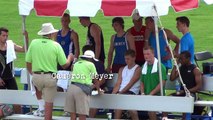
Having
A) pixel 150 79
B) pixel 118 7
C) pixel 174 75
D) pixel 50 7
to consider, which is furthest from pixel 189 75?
pixel 50 7

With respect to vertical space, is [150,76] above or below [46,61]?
below

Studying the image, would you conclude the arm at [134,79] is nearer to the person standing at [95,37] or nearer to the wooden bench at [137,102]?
the wooden bench at [137,102]

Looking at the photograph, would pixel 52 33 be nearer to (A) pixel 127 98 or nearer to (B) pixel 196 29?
(A) pixel 127 98

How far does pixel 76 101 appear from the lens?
11.9 meters

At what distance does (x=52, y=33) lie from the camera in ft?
40.0

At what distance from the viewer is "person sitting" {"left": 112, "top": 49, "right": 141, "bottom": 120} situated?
12.5m

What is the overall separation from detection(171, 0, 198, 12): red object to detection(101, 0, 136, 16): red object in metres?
0.72

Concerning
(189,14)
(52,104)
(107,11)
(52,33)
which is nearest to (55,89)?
(52,104)

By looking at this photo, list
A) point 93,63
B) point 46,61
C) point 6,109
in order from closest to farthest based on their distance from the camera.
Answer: point 46,61
point 93,63
point 6,109

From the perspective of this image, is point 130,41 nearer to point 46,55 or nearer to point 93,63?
point 93,63

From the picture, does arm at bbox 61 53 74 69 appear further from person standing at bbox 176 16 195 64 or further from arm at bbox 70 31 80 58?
person standing at bbox 176 16 195 64

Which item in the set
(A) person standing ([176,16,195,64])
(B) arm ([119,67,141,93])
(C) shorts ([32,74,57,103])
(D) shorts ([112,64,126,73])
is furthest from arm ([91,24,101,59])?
(A) person standing ([176,16,195,64])

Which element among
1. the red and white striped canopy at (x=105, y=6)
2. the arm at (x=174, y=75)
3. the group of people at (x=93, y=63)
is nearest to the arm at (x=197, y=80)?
the group of people at (x=93, y=63)

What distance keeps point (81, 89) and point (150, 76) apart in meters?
1.33
